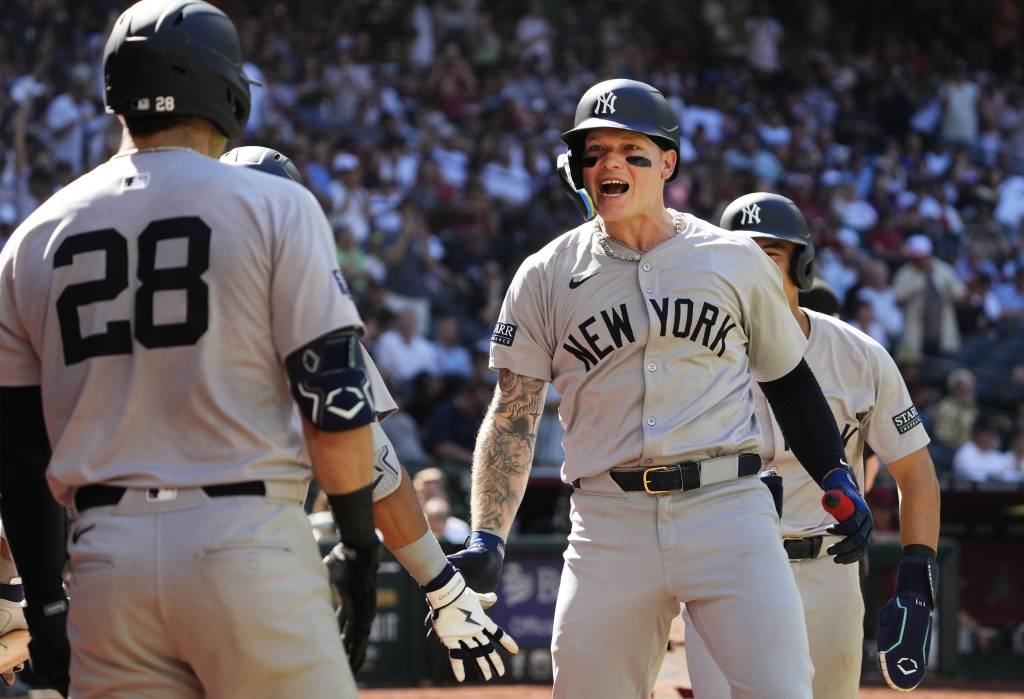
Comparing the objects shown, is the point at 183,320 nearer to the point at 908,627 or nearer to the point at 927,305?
the point at 908,627

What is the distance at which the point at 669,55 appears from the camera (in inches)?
828

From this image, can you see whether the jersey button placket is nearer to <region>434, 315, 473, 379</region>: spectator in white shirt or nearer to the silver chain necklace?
the silver chain necklace

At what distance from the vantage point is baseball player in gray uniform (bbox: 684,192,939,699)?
5.20 meters

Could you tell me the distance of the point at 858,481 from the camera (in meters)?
5.66

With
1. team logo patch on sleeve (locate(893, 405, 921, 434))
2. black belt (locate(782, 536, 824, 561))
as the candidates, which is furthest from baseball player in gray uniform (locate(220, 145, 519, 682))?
team logo patch on sleeve (locate(893, 405, 921, 434))

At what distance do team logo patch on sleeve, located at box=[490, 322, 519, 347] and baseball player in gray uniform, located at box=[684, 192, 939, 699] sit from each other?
101cm

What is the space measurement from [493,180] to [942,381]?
5.14 metres

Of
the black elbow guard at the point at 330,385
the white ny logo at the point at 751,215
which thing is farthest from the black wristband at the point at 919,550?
the black elbow guard at the point at 330,385

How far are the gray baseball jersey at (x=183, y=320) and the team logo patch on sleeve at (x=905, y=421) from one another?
279 cm

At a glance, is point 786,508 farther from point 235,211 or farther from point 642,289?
point 235,211

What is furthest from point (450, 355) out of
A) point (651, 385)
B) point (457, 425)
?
point (651, 385)

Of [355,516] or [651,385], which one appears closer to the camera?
[355,516]

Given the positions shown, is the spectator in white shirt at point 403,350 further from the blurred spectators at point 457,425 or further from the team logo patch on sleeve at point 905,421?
the team logo patch on sleeve at point 905,421

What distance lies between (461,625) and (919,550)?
6.75 feet
